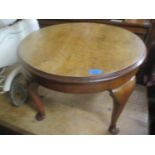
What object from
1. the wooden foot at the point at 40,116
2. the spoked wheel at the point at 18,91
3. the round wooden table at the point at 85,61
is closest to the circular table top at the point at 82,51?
the round wooden table at the point at 85,61

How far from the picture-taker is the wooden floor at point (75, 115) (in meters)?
1.15

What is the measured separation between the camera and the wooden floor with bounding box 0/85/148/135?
3.78ft

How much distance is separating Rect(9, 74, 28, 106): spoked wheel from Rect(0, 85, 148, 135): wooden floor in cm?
5

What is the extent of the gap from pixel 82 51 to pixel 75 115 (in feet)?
1.69

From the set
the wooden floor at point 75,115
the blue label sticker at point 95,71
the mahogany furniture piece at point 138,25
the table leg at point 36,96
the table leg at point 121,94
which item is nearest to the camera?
the blue label sticker at point 95,71

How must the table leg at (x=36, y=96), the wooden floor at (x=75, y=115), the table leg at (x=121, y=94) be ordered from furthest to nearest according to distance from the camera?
the wooden floor at (x=75, y=115), the table leg at (x=36, y=96), the table leg at (x=121, y=94)

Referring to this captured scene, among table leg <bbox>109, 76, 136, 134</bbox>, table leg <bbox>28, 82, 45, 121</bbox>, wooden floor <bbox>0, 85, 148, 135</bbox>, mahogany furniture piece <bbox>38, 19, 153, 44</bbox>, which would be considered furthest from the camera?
mahogany furniture piece <bbox>38, 19, 153, 44</bbox>

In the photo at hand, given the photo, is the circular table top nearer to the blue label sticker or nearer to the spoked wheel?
the blue label sticker

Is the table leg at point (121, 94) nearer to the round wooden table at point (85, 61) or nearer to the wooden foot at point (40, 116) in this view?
the round wooden table at point (85, 61)

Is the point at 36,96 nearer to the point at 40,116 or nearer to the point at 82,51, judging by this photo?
the point at 40,116

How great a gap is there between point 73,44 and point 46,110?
21.7 inches

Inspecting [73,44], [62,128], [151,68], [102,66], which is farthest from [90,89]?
[151,68]

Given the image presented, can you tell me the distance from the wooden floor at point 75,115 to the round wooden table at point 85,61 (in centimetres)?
14

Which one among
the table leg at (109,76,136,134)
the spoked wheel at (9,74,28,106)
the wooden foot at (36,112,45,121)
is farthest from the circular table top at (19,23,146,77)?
the wooden foot at (36,112,45,121)
